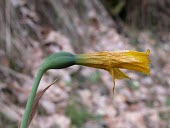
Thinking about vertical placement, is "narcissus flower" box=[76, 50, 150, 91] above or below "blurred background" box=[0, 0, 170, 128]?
below

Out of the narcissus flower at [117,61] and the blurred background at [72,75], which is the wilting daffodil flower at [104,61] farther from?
the blurred background at [72,75]

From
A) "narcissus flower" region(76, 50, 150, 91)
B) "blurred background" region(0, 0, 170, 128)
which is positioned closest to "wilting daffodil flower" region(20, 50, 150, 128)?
"narcissus flower" region(76, 50, 150, 91)

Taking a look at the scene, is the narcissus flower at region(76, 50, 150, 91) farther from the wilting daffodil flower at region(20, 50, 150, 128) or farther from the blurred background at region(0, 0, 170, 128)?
the blurred background at region(0, 0, 170, 128)

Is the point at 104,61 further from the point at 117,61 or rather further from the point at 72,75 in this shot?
the point at 72,75

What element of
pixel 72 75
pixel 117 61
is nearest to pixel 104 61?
pixel 117 61

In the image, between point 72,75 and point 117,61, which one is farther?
point 72,75
